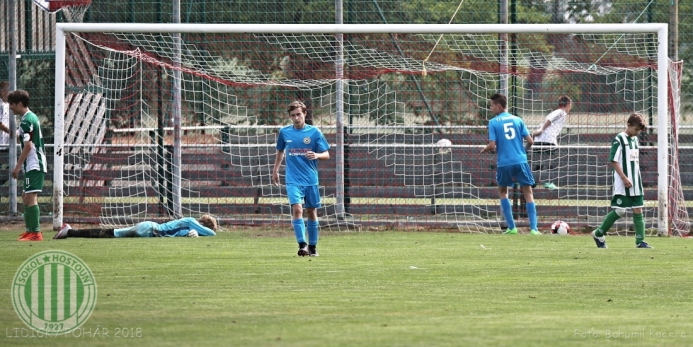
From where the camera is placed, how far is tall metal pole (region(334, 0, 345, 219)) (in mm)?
17031

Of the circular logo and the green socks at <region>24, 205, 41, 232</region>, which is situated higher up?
the green socks at <region>24, 205, 41, 232</region>

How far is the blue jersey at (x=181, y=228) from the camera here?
49.6 ft

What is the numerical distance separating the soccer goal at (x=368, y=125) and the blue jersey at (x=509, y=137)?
1.43m

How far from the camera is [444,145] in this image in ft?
57.6

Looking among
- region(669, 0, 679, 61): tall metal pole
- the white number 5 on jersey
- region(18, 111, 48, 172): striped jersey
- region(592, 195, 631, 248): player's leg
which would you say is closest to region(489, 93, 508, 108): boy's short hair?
the white number 5 on jersey

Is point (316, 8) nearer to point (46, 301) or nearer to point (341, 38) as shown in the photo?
point (341, 38)

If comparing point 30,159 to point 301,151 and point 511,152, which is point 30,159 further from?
point 511,152

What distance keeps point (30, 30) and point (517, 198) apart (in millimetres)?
9116

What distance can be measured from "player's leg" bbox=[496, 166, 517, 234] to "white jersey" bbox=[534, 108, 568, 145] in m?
1.94

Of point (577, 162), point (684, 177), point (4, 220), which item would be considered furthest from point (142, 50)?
point (684, 177)

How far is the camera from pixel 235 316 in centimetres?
734

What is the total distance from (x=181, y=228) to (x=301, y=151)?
365 centimetres

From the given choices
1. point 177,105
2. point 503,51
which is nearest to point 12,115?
point 177,105

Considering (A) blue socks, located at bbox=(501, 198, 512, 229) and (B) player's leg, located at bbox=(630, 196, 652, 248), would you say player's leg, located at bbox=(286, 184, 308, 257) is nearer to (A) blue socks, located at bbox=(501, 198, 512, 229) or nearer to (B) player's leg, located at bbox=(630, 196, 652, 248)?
(B) player's leg, located at bbox=(630, 196, 652, 248)
